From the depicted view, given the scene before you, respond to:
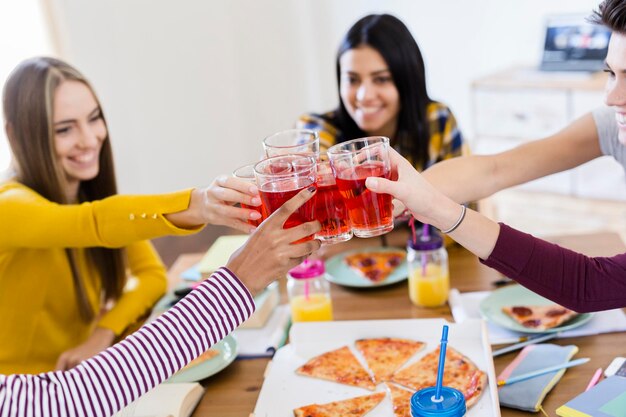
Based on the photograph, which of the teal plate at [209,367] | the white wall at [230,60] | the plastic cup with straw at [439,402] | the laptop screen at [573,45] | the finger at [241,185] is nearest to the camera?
the plastic cup with straw at [439,402]

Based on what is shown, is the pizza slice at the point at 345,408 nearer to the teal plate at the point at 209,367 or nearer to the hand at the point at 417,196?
the teal plate at the point at 209,367

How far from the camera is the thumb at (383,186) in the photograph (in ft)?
4.19

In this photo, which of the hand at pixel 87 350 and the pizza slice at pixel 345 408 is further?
the hand at pixel 87 350

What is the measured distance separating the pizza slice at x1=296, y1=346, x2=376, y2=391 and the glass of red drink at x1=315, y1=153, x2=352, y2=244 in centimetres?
35

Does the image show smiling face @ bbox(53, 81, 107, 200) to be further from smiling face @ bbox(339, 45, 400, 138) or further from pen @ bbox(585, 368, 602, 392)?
pen @ bbox(585, 368, 602, 392)

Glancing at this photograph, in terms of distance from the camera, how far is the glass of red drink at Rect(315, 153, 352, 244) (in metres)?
1.33

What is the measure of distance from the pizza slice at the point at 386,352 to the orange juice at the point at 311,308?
16cm

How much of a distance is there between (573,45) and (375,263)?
9.16 feet

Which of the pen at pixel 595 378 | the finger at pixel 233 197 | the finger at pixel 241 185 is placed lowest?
A: the pen at pixel 595 378

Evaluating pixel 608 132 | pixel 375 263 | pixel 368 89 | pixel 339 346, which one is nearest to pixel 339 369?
pixel 339 346

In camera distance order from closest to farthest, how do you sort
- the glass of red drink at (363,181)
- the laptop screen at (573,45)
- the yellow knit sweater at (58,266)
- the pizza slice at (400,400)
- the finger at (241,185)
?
the glass of red drink at (363,181)
the pizza slice at (400,400)
the finger at (241,185)
the yellow knit sweater at (58,266)
the laptop screen at (573,45)

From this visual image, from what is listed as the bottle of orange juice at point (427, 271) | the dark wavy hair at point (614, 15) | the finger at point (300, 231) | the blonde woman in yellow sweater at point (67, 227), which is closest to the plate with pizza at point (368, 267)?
the bottle of orange juice at point (427, 271)

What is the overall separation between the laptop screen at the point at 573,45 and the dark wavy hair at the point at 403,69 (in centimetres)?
201

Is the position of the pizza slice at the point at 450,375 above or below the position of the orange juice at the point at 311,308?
below
